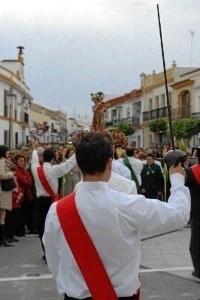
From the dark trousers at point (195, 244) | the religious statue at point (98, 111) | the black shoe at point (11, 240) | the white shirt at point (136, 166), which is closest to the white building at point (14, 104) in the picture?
the religious statue at point (98, 111)

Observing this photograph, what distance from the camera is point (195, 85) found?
163 feet

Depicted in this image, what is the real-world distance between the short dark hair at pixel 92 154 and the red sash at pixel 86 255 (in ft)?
0.66

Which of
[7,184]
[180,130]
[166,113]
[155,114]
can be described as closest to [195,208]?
[7,184]

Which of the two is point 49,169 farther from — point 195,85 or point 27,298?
point 195,85

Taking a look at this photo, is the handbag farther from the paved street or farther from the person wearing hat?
the person wearing hat

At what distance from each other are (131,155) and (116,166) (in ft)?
15.3

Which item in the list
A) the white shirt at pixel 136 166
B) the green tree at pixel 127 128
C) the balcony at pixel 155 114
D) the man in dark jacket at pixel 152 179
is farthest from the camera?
the green tree at pixel 127 128

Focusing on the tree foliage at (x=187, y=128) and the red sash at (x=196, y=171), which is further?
the tree foliage at (x=187, y=128)

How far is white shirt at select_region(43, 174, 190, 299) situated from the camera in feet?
10.3

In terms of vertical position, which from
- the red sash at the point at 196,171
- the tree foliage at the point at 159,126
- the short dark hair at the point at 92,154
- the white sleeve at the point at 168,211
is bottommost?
the white sleeve at the point at 168,211

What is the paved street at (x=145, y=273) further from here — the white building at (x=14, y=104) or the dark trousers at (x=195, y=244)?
the white building at (x=14, y=104)

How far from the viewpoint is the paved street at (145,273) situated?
23.6 feet

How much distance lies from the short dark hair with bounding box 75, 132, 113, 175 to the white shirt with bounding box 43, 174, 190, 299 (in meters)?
0.08

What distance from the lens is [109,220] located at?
→ 314 centimetres
